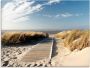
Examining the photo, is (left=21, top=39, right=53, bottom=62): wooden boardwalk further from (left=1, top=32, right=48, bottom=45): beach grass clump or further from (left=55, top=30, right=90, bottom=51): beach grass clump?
(left=55, top=30, right=90, bottom=51): beach grass clump

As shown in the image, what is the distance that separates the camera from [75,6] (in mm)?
3104

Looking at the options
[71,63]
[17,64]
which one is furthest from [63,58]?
[17,64]

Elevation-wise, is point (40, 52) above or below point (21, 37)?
below

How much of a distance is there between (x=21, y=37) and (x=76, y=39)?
717 mm

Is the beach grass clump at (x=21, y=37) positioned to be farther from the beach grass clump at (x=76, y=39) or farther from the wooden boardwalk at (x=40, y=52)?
the beach grass clump at (x=76, y=39)

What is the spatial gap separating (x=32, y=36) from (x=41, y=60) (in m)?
0.33

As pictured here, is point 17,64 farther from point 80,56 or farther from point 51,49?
point 80,56

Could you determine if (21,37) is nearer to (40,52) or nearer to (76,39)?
(40,52)

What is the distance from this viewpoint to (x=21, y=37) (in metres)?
3.18

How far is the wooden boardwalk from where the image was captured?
311cm

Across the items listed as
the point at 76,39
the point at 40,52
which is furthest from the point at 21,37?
the point at 76,39

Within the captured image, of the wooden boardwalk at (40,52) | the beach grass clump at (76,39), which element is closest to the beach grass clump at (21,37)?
the wooden boardwalk at (40,52)

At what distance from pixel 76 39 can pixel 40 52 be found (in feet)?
1.63

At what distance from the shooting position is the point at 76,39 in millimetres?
3131
